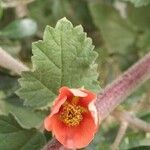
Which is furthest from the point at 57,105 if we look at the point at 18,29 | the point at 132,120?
the point at 18,29

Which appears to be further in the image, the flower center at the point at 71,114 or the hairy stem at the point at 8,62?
the hairy stem at the point at 8,62

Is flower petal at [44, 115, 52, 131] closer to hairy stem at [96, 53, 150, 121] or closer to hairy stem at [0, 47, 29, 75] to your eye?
hairy stem at [96, 53, 150, 121]

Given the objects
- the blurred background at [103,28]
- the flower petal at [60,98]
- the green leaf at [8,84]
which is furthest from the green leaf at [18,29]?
the flower petal at [60,98]

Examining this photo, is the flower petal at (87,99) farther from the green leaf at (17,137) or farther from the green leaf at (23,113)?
the green leaf at (23,113)

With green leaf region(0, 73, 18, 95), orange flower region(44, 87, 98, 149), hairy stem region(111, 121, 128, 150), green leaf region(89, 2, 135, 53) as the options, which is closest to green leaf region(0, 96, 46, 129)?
green leaf region(0, 73, 18, 95)

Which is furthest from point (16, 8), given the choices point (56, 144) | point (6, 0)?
point (56, 144)

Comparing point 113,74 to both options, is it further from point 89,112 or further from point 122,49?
point 89,112
